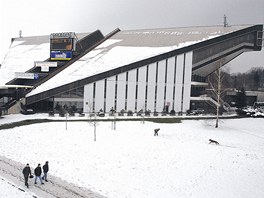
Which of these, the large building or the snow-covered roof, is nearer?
the large building

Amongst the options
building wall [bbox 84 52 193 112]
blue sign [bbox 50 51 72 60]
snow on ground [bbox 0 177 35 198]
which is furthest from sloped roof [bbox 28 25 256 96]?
snow on ground [bbox 0 177 35 198]

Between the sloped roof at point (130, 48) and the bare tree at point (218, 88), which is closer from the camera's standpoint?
the bare tree at point (218, 88)

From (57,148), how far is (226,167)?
1556 cm

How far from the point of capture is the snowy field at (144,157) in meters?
20.0

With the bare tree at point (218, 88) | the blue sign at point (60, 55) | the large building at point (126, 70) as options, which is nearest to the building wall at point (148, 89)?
the large building at point (126, 70)

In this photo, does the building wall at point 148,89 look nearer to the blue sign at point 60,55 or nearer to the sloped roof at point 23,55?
the blue sign at point 60,55

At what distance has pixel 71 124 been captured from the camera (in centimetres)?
3694

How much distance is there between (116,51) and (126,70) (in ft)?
36.1

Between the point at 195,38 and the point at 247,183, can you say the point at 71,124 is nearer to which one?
the point at 247,183

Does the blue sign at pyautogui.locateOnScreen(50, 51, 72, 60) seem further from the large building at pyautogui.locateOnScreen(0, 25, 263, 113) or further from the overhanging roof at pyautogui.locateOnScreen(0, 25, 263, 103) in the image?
the overhanging roof at pyautogui.locateOnScreen(0, 25, 263, 103)

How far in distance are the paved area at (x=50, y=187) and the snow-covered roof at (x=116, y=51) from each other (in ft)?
88.1

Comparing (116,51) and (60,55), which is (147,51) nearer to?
(116,51)

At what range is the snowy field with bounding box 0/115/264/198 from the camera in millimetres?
20016

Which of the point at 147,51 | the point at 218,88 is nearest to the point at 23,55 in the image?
the point at 147,51
